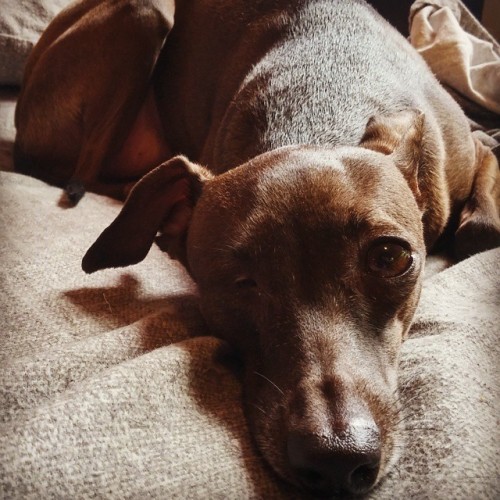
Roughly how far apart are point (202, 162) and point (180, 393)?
5.10 feet

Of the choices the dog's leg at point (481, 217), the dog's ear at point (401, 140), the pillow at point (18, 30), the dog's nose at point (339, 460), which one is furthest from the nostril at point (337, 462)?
the pillow at point (18, 30)

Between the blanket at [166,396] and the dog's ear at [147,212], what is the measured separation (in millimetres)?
100

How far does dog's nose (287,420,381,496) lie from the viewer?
3.39 ft

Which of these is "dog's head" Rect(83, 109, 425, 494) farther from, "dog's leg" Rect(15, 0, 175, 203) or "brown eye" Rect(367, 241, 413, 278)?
"dog's leg" Rect(15, 0, 175, 203)

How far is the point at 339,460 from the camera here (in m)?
1.03

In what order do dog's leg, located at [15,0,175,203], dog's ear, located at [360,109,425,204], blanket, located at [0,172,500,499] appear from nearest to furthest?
blanket, located at [0,172,500,499]
dog's ear, located at [360,109,425,204]
dog's leg, located at [15,0,175,203]

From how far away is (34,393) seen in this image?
1.24m

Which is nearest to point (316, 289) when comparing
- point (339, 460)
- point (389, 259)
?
point (389, 259)

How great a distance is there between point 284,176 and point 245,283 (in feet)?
0.88

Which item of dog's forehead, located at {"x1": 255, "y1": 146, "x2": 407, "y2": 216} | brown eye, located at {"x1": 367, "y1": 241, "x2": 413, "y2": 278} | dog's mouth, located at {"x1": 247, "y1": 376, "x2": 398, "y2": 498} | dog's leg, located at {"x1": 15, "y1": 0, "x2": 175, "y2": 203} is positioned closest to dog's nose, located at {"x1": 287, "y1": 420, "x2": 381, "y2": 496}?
dog's mouth, located at {"x1": 247, "y1": 376, "x2": 398, "y2": 498}

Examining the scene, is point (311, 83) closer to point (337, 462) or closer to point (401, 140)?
point (401, 140)

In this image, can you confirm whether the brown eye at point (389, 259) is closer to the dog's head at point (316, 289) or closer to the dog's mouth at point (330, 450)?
the dog's head at point (316, 289)

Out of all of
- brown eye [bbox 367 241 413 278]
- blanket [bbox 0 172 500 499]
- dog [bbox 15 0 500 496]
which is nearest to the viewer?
blanket [bbox 0 172 500 499]

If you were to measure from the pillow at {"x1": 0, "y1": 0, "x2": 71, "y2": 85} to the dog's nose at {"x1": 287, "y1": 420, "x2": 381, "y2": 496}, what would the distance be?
3.19m
